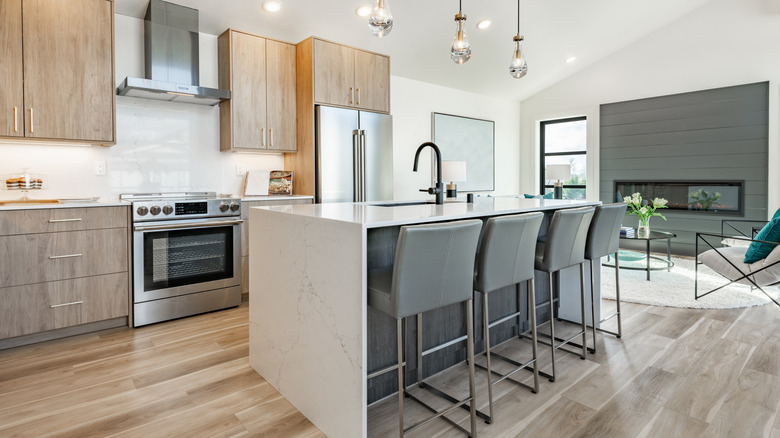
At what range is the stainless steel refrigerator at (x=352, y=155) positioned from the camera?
4.19 metres

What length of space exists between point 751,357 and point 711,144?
4.04 m

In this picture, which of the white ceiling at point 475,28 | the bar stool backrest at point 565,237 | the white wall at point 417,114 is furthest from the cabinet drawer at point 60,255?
the white wall at point 417,114

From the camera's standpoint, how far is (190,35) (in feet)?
12.0

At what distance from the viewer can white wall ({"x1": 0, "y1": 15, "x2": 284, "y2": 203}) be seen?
11.0 ft

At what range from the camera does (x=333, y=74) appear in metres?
4.25

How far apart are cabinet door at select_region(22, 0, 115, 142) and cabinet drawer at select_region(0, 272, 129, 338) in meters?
1.06

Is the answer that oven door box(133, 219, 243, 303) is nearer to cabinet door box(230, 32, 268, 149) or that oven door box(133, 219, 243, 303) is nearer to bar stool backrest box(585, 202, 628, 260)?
cabinet door box(230, 32, 268, 149)

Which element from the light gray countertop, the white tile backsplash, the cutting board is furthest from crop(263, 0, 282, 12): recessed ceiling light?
the light gray countertop

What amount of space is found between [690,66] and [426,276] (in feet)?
19.8

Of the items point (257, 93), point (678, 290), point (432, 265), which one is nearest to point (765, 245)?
point (678, 290)

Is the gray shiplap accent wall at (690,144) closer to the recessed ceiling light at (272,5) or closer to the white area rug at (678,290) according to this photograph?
the white area rug at (678,290)

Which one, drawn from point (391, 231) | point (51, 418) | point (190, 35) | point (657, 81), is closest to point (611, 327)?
point (391, 231)

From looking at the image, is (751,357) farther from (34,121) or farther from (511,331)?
(34,121)

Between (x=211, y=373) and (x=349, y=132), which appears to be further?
(x=349, y=132)
